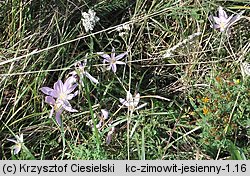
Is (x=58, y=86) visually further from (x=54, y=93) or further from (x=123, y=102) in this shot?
(x=123, y=102)

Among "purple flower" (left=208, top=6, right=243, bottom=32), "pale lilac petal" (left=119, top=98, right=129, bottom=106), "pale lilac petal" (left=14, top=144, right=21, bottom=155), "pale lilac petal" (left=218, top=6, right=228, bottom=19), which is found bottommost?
"pale lilac petal" (left=14, top=144, right=21, bottom=155)

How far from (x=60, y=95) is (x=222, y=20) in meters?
0.59

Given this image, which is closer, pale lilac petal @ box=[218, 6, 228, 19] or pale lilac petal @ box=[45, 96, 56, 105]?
pale lilac petal @ box=[45, 96, 56, 105]

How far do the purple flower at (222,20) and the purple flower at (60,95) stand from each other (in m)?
0.50

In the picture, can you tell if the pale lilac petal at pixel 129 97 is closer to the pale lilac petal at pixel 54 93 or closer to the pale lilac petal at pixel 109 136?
the pale lilac petal at pixel 109 136

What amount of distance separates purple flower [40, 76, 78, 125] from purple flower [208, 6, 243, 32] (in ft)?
1.65

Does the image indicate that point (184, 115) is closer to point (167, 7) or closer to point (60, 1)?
point (167, 7)

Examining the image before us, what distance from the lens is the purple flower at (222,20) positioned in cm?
198

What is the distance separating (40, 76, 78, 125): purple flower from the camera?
6.00ft

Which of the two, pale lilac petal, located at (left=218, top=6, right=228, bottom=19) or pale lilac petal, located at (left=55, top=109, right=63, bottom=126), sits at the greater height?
pale lilac petal, located at (left=218, top=6, right=228, bottom=19)

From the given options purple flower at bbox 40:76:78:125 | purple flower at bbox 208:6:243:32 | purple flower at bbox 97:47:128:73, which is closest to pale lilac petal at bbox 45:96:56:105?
purple flower at bbox 40:76:78:125

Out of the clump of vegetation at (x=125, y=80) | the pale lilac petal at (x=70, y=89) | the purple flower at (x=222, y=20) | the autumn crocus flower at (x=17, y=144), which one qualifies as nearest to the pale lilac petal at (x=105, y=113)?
the clump of vegetation at (x=125, y=80)

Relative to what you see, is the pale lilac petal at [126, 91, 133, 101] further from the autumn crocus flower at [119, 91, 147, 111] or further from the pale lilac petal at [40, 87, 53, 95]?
the pale lilac petal at [40, 87, 53, 95]

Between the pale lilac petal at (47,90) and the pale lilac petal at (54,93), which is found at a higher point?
the pale lilac petal at (47,90)
